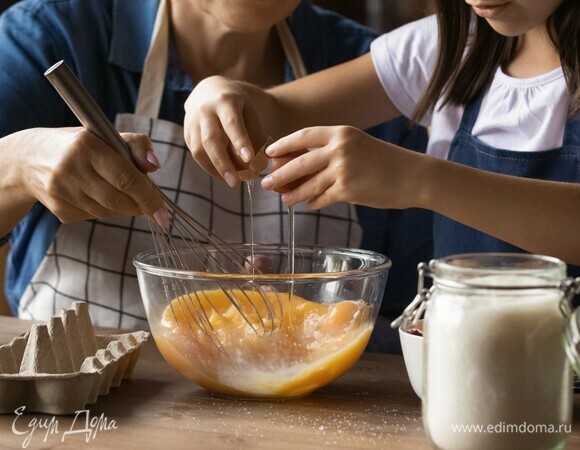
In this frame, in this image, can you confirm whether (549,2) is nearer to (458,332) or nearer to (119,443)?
(458,332)

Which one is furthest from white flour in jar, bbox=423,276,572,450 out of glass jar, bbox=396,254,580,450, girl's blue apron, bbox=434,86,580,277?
girl's blue apron, bbox=434,86,580,277

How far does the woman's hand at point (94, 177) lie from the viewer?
0.91 m

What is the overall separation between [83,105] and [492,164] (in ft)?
2.11

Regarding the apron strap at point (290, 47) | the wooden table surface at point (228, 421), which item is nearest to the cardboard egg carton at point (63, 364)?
the wooden table surface at point (228, 421)

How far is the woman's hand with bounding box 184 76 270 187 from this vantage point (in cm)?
99

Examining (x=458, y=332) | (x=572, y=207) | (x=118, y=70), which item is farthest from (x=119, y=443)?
(x=118, y=70)

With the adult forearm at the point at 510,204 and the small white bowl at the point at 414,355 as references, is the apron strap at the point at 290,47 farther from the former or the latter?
the small white bowl at the point at 414,355

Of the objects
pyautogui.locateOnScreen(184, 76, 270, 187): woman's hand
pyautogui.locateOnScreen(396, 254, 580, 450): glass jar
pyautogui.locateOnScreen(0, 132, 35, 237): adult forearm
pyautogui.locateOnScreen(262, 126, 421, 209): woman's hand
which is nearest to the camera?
pyautogui.locateOnScreen(396, 254, 580, 450): glass jar

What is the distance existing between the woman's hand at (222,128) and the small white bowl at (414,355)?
0.89ft

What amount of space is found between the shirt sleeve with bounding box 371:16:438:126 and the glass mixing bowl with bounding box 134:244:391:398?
1.87ft

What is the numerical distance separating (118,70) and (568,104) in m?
0.75

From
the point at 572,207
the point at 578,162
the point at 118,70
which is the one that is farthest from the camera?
the point at 118,70

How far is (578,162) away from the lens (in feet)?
3.84

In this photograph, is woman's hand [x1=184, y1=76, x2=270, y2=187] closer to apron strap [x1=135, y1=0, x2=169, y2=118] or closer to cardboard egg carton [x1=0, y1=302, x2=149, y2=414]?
cardboard egg carton [x1=0, y1=302, x2=149, y2=414]
